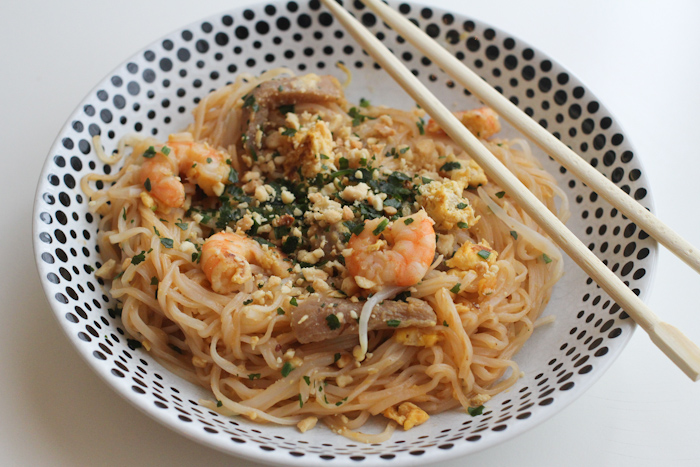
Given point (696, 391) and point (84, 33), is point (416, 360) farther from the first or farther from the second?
point (84, 33)

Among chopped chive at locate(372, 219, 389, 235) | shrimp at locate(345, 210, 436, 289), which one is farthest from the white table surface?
chopped chive at locate(372, 219, 389, 235)

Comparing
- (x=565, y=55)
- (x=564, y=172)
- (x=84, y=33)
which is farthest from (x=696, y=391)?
(x=84, y=33)

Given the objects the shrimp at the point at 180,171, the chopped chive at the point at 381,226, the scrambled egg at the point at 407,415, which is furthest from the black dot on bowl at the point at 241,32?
the scrambled egg at the point at 407,415

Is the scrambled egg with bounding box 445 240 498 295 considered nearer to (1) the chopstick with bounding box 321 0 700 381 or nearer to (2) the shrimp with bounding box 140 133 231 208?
(1) the chopstick with bounding box 321 0 700 381

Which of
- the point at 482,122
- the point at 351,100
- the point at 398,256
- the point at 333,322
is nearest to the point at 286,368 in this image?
the point at 333,322

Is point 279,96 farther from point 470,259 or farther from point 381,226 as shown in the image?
point 470,259
